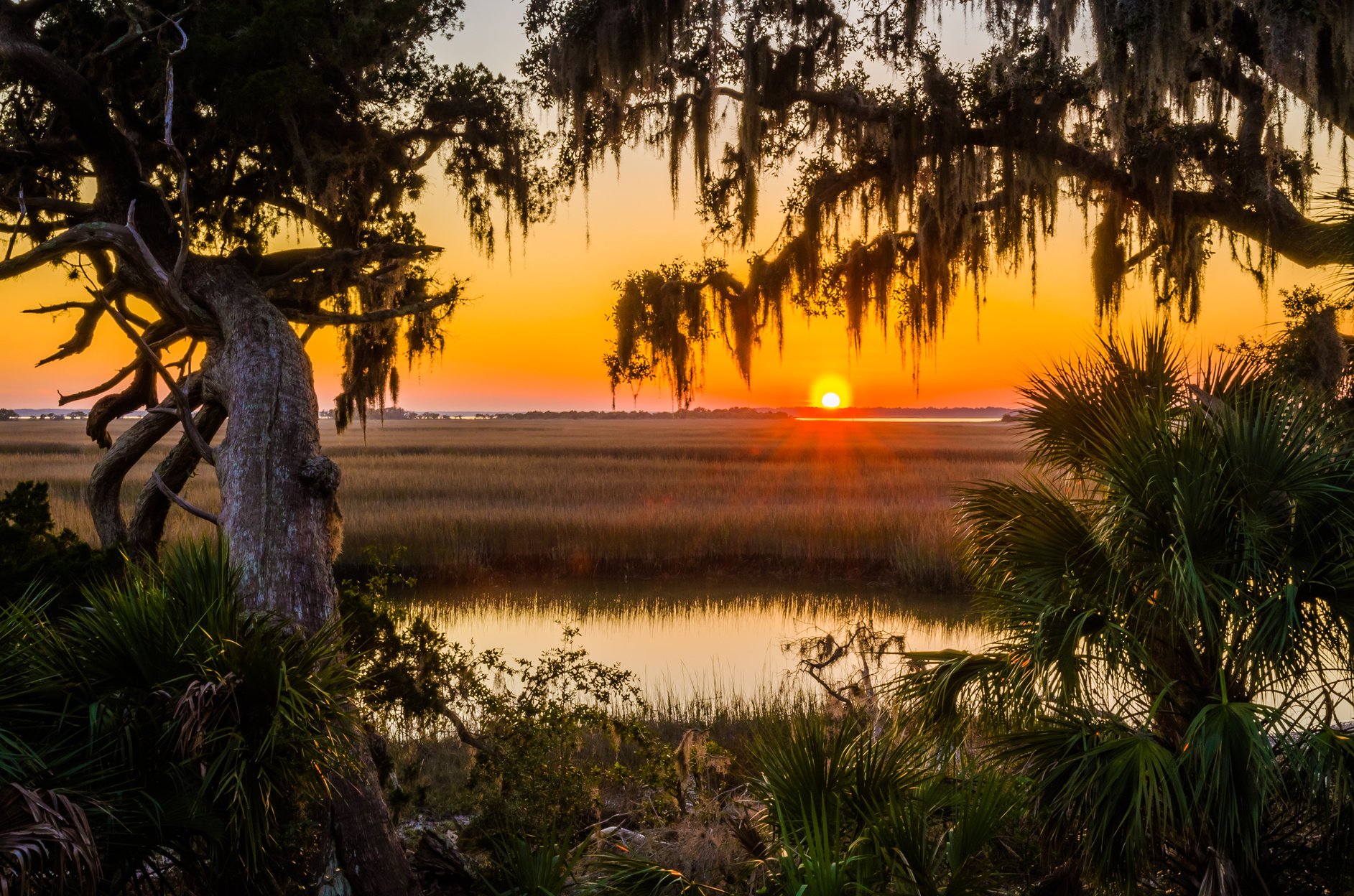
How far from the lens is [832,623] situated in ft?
46.8

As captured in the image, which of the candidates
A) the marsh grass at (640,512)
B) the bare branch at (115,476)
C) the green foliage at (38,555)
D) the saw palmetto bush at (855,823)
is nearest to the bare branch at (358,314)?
the bare branch at (115,476)

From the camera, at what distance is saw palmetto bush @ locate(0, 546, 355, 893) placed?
3.62m

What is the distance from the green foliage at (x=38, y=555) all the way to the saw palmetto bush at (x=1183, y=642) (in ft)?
17.0

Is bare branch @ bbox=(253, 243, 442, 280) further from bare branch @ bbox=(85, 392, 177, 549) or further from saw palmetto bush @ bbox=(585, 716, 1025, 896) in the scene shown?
saw palmetto bush @ bbox=(585, 716, 1025, 896)

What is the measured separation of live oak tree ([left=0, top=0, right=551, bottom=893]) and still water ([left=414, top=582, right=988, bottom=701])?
510cm

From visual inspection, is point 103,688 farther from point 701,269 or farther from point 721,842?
point 701,269

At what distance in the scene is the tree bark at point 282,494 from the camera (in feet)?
16.0

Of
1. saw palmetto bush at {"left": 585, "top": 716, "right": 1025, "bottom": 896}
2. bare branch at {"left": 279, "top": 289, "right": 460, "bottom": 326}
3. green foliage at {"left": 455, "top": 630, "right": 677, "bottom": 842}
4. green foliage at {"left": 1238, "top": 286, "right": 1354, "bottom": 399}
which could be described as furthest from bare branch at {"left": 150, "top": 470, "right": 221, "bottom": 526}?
green foliage at {"left": 1238, "top": 286, "right": 1354, "bottom": 399}

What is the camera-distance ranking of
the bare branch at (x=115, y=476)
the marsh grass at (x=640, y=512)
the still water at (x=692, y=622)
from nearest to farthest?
the bare branch at (x=115, y=476) → the still water at (x=692, y=622) → the marsh grass at (x=640, y=512)

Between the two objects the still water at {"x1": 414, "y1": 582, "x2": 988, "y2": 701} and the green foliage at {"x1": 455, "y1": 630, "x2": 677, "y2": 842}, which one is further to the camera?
the still water at {"x1": 414, "y1": 582, "x2": 988, "y2": 701}

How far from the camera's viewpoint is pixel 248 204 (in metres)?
8.50

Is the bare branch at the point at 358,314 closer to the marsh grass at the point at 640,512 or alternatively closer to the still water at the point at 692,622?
the marsh grass at the point at 640,512

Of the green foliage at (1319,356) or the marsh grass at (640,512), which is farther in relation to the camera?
the marsh grass at (640,512)

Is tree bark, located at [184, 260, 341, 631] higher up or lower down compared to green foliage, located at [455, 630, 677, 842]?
higher up
